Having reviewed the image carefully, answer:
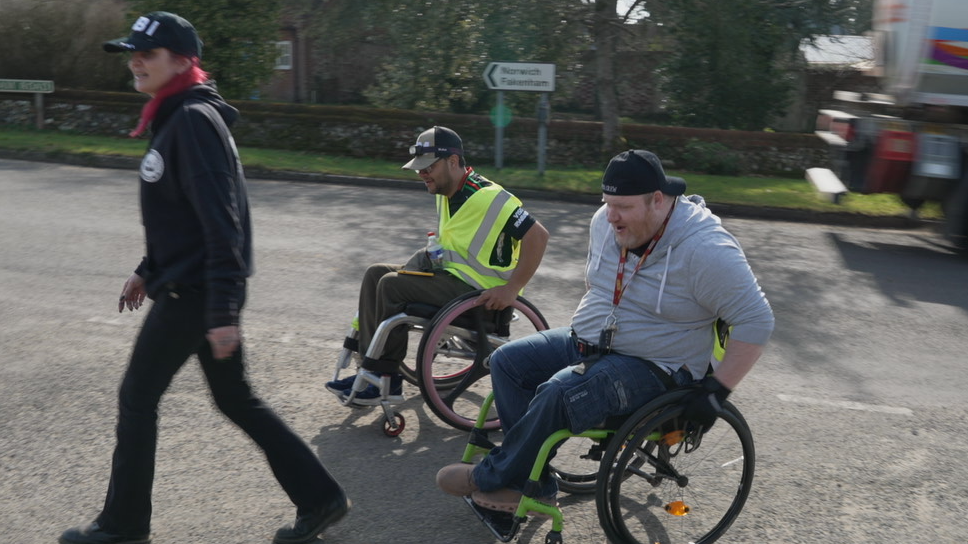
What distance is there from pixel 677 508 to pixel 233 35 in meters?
17.6

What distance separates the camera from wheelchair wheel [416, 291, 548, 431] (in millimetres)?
4633

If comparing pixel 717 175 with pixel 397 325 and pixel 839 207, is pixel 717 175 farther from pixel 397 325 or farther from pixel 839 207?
pixel 397 325

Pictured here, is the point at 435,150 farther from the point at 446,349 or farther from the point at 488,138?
the point at 488,138

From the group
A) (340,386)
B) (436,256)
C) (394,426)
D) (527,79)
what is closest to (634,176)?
(436,256)

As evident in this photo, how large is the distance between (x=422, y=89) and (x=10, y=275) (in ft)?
35.6

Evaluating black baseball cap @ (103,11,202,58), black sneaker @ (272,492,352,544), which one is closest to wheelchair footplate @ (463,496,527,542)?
black sneaker @ (272,492,352,544)

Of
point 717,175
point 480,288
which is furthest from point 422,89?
point 480,288

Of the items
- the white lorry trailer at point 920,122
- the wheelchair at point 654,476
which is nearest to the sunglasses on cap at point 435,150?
the wheelchair at point 654,476

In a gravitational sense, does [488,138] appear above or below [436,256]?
below

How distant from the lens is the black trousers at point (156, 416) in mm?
3281

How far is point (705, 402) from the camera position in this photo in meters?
3.35

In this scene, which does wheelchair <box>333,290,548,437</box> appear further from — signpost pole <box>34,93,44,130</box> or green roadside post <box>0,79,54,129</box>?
signpost pole <box>34,93,44,130</box>

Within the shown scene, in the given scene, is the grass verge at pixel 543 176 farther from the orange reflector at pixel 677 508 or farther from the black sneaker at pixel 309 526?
the black sneaker at pixel 309 526

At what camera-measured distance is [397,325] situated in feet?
15.4
